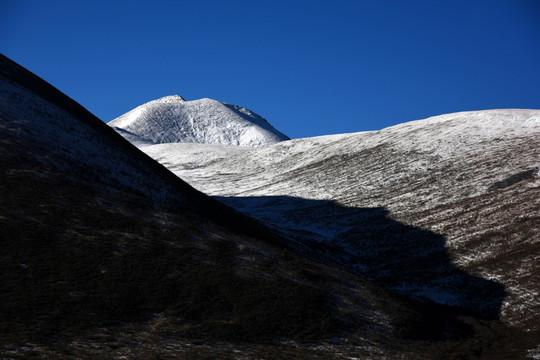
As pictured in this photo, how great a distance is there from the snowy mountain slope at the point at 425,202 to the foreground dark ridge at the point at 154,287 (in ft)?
27.5

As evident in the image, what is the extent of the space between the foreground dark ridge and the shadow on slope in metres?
5.57

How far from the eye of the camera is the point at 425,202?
7388 cm

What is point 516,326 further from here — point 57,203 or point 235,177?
point 235,177

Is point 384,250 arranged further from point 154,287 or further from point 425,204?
point 154,287

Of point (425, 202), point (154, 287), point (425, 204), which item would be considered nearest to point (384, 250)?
point (425, 204)

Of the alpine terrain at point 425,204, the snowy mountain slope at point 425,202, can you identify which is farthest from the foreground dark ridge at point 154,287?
the snowy mountain slope at point 425,202

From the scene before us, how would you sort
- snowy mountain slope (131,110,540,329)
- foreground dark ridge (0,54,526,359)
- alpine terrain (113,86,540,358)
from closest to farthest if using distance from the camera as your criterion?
foreground dark ridge (0,54,526,359) → alpine terrain (113,86,540,358) → snowy mountain slope (131,110,540,329)

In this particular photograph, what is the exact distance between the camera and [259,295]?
32.5 meters

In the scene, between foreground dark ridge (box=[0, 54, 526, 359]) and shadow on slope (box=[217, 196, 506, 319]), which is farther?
A: shadow on slope (box=[217, 196, 506, 319])

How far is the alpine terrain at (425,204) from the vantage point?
46.4m

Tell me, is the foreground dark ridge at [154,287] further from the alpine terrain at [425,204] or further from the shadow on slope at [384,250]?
the alpine terrain at [425,204]

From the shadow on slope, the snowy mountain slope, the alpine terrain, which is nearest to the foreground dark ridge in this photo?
the shadow on slope

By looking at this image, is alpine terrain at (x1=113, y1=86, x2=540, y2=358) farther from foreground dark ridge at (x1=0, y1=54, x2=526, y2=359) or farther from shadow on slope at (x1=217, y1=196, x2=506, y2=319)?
foreground dark ridge at (x1=0, y1=54, x2=526, y2=359)

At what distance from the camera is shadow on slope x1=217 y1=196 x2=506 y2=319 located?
45125mm
